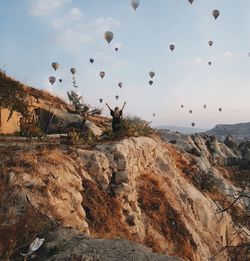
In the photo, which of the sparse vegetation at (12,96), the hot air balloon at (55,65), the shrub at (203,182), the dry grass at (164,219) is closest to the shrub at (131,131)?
the dry grass at (164,219)

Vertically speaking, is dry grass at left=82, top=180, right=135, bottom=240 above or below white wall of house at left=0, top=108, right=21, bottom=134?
below

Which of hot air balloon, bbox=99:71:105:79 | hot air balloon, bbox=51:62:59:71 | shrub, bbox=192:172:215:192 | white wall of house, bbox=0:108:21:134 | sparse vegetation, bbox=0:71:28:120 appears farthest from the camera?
hot air balloon, bbox=99:71:105:79

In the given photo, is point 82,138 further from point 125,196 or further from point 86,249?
point 86,249

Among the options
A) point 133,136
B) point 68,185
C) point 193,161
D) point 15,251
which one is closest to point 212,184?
point 193,161

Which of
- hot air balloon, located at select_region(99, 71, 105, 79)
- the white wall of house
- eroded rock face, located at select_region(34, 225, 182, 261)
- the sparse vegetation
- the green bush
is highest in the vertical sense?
hot air balloon, located at select_region(99, 71, 105, 79)

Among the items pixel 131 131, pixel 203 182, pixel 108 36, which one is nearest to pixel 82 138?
pixel 131 131

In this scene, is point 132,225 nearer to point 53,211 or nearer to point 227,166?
point 53,211

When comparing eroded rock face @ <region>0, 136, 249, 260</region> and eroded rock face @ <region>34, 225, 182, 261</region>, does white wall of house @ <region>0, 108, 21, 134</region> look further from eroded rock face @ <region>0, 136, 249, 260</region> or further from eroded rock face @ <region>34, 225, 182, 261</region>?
eroded rock face @ <region>34, 225, 182, 261</region>

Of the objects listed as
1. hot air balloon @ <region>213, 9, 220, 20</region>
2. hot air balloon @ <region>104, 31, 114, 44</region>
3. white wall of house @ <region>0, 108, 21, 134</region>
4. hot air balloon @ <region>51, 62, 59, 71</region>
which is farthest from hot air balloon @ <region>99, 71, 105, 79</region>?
white wall of house @ <region>0, 108, 21, 134</region>
